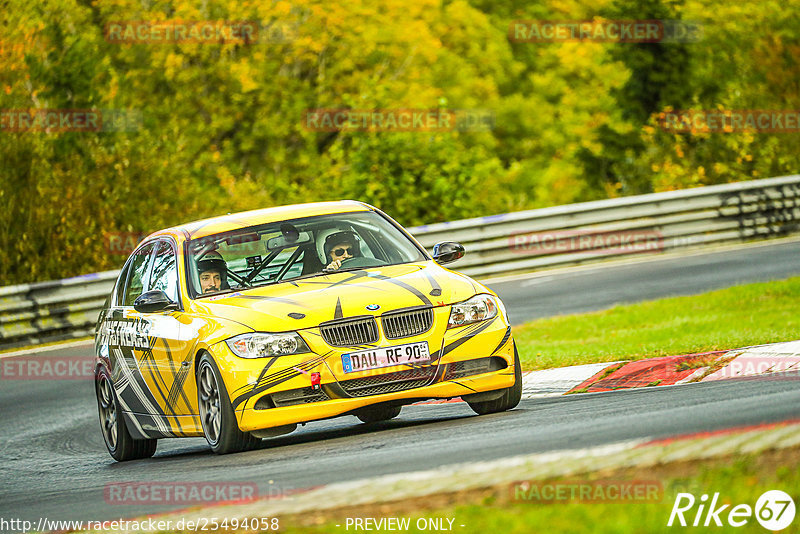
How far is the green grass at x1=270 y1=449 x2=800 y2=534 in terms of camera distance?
4617 millimetres

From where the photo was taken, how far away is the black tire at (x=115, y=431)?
10.8 metres

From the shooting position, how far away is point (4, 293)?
1905 cm

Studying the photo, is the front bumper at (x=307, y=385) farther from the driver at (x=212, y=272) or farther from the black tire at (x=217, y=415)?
the driver at (x=212, y=272)

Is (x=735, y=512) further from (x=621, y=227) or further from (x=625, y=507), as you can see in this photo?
(x=621, y=227)

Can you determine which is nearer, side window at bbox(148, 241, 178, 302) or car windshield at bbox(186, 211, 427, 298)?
car windshield at bbox(186, 211, 427, 298)

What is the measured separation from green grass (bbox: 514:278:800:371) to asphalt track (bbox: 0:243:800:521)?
1.65m

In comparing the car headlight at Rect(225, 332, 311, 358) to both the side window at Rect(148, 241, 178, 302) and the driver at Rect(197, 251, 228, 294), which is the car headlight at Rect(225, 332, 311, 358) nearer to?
the driver at Rect(197, 251, 228, 294)

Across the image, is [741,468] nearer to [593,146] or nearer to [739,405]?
[739,405]

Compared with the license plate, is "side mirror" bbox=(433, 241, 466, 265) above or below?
above

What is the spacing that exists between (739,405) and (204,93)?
34123mm

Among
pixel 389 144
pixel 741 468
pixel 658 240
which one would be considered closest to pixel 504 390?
pixel 741 468
